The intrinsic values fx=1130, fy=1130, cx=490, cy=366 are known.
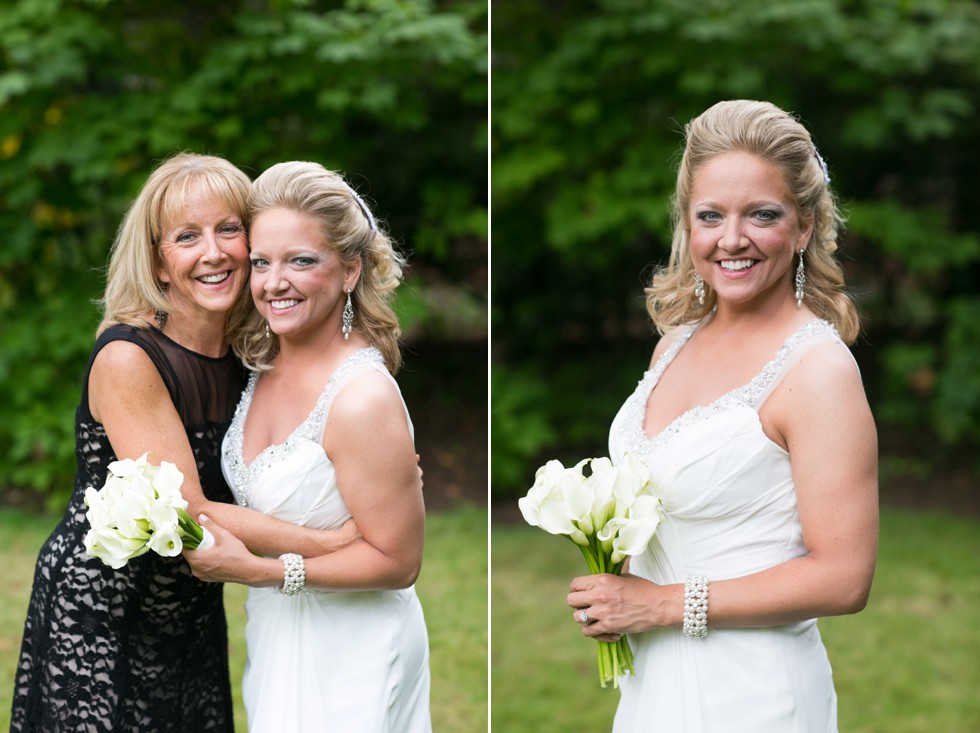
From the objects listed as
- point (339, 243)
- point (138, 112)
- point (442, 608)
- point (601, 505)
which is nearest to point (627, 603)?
point (601, 505)

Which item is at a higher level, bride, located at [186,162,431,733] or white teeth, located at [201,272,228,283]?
white teeth, located at [201,272,228,283]

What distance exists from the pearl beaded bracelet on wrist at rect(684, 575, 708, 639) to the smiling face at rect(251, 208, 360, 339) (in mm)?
1224

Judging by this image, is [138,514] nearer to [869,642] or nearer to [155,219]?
[155,219]

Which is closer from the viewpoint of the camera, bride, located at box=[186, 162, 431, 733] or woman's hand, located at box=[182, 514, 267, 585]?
woman's hand, located at box=[182, 514, 267, 585]

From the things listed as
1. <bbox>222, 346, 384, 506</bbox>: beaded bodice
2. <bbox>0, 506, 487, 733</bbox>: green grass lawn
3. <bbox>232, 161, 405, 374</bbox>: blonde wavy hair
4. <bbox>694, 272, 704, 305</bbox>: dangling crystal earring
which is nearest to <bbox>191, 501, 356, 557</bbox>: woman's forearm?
<bbox>222, 346, 384, 506</bbox>: beaded bodice

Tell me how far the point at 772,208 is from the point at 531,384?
546cm

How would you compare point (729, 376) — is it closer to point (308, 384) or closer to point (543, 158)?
point (308, 384)

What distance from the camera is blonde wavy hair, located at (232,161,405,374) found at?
3059 mm

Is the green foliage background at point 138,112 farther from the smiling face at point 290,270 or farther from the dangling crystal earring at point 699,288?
the dangling crystal earring at point 699,288

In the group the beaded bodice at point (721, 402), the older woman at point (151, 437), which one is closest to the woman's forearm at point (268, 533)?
the older woman at point (151, 437)

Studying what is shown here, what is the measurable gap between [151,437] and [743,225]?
163cm

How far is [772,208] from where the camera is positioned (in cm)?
275

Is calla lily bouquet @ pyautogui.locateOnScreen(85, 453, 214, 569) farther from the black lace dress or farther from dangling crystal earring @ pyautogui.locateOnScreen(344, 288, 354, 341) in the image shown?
dangling crystal earring @ pyautogui.locateOnScreen(344, 288, 354, 341)

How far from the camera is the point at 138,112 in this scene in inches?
284
